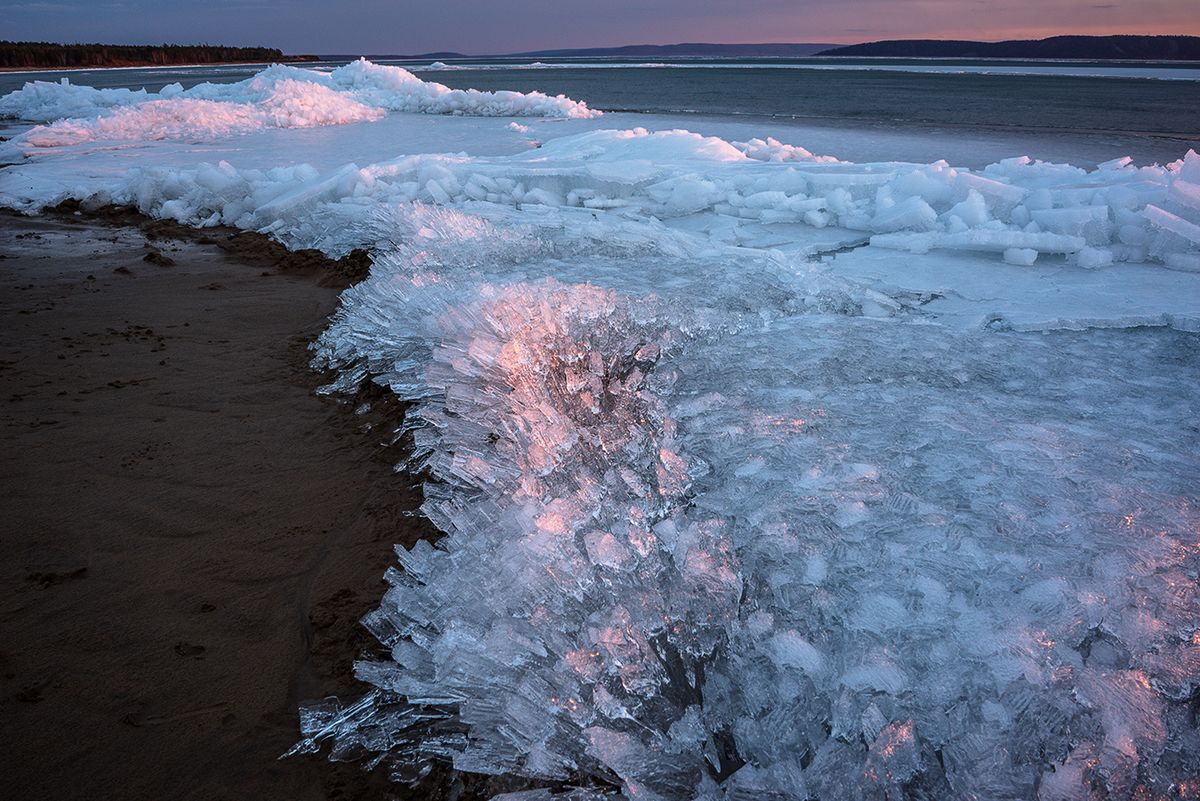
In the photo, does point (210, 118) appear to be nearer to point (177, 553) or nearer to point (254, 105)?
point (254, 105)

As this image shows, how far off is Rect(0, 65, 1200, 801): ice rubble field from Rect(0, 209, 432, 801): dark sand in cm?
14

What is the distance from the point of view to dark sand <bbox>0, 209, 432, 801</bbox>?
3.92 ft

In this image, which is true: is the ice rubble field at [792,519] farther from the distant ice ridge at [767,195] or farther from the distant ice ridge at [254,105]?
the distant ice ridge at [254,105]

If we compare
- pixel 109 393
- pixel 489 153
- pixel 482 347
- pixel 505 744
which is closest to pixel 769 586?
pixel 505 744

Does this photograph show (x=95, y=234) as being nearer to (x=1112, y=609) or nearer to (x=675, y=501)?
(x=675, y=501)

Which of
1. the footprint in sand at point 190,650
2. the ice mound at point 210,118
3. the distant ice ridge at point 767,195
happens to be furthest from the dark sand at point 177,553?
the ice mound at point 210,118

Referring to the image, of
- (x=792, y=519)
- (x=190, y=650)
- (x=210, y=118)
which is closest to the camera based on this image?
(x=190, y=650)

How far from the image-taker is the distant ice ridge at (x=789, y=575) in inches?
43.8

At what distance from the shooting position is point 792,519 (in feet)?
5.25

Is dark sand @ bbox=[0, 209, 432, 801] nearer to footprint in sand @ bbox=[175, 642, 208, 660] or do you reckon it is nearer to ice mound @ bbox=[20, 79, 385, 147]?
footprint in sand @ bbox=[175, 642, 208, 660]

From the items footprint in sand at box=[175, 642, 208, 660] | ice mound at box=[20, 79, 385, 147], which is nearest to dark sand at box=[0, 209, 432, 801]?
footprint in sand at box=[175, 642, 208, 660]

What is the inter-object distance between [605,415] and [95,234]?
4864 mm

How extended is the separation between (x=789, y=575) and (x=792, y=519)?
196 mm

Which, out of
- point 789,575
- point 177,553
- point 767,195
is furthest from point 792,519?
point 767,195
